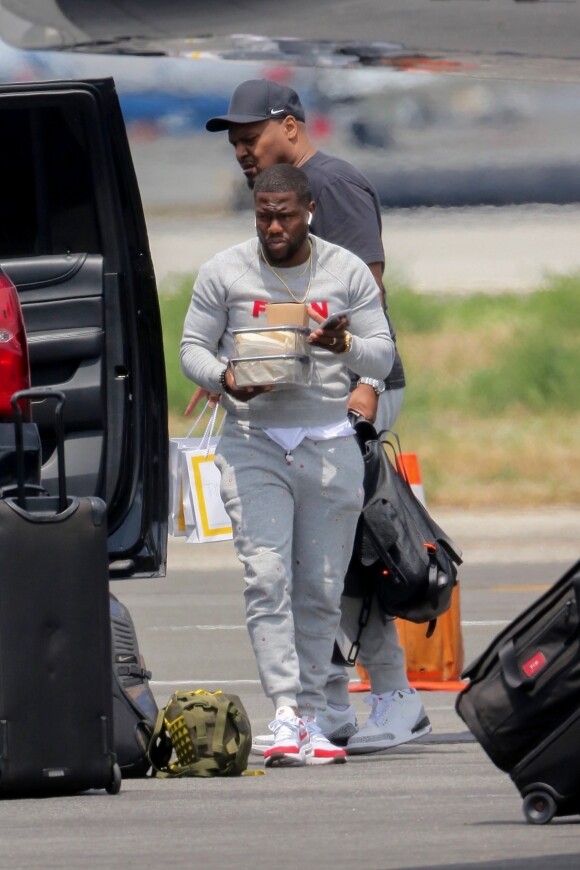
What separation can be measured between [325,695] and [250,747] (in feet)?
1.99

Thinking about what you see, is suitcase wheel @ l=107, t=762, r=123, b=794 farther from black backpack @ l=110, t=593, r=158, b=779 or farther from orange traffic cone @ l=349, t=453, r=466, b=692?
orange traffic cone @ l=349, t=453, r=466, b=692

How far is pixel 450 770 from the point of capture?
524cm

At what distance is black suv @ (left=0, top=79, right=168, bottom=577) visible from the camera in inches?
246

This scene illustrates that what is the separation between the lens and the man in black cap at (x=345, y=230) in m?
5.73

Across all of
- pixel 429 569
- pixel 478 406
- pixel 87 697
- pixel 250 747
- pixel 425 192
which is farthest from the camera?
pixel 425 192

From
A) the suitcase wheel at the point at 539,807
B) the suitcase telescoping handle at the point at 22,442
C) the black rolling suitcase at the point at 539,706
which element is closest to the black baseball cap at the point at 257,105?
the suitcase telescoping handle at the point at 22,442

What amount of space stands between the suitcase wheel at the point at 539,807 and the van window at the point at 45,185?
9.12ft

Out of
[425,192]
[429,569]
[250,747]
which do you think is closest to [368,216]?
[429,569]

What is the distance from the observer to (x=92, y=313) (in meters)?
6.45

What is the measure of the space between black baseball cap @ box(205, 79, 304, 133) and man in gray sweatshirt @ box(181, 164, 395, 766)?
1.02 ft

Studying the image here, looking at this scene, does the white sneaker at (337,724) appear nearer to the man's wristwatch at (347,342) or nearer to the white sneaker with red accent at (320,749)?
the white sneaker with red accent at (320,749)

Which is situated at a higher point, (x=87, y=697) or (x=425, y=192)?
(x=87, y=697)

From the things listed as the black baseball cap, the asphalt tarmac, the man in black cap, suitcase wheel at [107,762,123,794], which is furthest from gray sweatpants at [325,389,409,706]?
the black baseball cap

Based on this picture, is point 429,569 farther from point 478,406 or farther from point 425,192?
point 425,192
